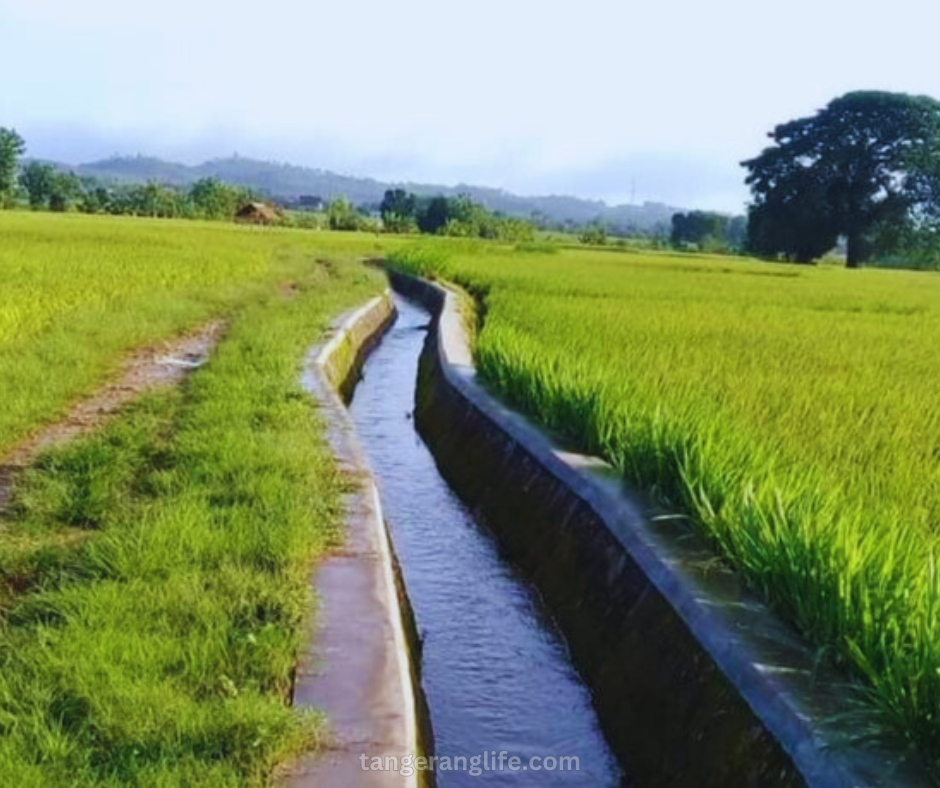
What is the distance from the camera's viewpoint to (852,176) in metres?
Answer: 45.6

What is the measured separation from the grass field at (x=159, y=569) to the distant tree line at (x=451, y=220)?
45651mm

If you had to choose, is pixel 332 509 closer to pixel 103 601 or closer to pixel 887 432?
pixel 103 601

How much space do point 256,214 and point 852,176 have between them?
35.7m

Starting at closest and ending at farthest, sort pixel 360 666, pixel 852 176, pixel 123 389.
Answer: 1. pixel 360 666
2. pixel 123 389
3. pixel 852 176

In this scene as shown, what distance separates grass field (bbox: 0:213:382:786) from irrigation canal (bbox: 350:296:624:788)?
0.71 metres

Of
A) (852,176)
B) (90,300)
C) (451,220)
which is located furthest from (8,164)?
(90,300)

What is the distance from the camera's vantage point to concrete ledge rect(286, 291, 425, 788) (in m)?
2.75

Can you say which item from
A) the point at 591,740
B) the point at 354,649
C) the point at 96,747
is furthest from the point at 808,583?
the point at 96,747

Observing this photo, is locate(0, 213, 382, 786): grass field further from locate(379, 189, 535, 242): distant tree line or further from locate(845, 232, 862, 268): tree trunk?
locate(379, 189, 535, 242): distant tree line

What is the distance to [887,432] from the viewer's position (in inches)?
219

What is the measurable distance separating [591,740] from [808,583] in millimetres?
1090

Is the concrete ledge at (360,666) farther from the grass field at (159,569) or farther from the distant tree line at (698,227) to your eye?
the distant tree line at (698,227)

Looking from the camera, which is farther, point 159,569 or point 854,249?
point 854,249

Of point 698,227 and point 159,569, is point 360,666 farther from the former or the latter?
point 698,227
